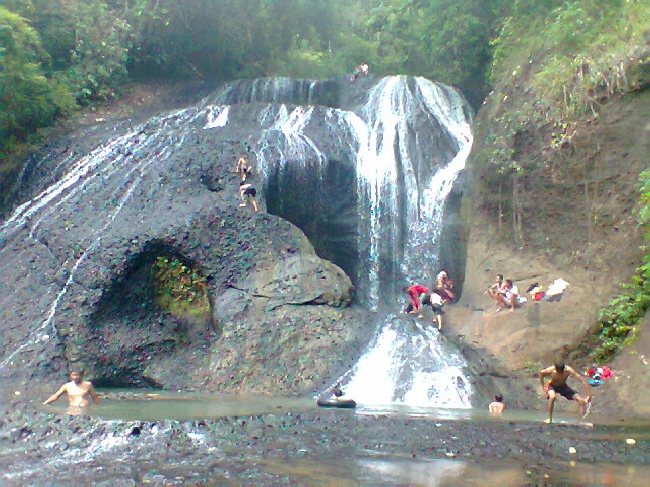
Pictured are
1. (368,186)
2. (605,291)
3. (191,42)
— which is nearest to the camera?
(605,291)

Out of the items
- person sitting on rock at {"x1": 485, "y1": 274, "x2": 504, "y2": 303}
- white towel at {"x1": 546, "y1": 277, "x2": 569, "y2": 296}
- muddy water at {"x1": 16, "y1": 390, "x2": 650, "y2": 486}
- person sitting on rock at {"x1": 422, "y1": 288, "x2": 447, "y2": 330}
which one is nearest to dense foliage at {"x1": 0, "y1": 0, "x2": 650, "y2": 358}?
white towel at {"x1": 546, "y1": 277, "x2": 569, "y2": 296}

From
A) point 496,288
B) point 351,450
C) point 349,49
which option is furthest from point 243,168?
point 349,49

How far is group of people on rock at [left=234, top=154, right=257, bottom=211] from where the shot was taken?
16641mm

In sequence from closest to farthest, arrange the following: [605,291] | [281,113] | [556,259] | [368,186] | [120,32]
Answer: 1. [605,291]
2. [556,259]
3. [368,186]
4. [281,113]
5. [120,32]

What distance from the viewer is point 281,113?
70.4ft

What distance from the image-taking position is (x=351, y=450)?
843cm

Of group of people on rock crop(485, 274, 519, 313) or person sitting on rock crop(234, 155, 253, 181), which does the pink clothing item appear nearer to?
group of people on rock crop(485, 274, 519, 313)

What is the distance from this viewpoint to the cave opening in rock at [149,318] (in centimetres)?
1484

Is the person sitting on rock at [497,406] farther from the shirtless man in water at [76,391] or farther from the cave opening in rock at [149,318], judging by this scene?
the shirtless man in water at [76,391]

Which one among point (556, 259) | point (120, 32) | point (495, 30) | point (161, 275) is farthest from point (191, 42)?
point (556, 259)

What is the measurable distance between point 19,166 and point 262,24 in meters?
12.5

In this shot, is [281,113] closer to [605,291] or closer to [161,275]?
[161,275]

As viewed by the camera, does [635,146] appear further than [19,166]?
No

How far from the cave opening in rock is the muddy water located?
3.26m
